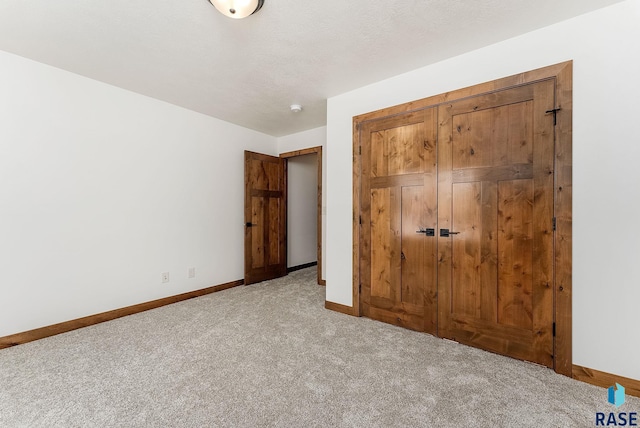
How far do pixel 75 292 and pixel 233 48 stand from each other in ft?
9.09

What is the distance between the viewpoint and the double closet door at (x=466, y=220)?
205 cm

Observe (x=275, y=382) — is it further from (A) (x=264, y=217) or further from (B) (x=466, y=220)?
(A) (x=264, y=217)

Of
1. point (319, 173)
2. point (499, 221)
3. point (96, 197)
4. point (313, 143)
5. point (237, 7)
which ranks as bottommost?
point (499, 221)

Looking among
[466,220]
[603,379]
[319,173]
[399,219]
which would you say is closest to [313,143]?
[319,173]

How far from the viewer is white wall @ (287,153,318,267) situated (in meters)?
5.22

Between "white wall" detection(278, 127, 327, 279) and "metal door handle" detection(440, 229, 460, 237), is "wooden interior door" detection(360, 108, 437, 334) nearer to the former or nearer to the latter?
"metal door handle" detection(440, 229, 460, 237)

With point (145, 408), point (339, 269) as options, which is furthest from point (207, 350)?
point (339, 269)

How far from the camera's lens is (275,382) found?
1.84 meters

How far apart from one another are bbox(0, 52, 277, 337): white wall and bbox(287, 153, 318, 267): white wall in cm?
144

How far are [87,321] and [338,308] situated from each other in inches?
102

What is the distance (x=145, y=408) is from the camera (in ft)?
5.24

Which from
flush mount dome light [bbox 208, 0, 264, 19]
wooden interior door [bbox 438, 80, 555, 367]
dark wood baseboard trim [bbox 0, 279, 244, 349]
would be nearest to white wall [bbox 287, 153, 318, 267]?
dark wood baseboard trim [bbox 0, 279, 244, 349]

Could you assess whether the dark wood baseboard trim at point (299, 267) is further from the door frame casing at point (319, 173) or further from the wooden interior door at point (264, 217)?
the door frame casing at point (319, 173)

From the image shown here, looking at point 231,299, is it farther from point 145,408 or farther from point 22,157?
point 22,157
